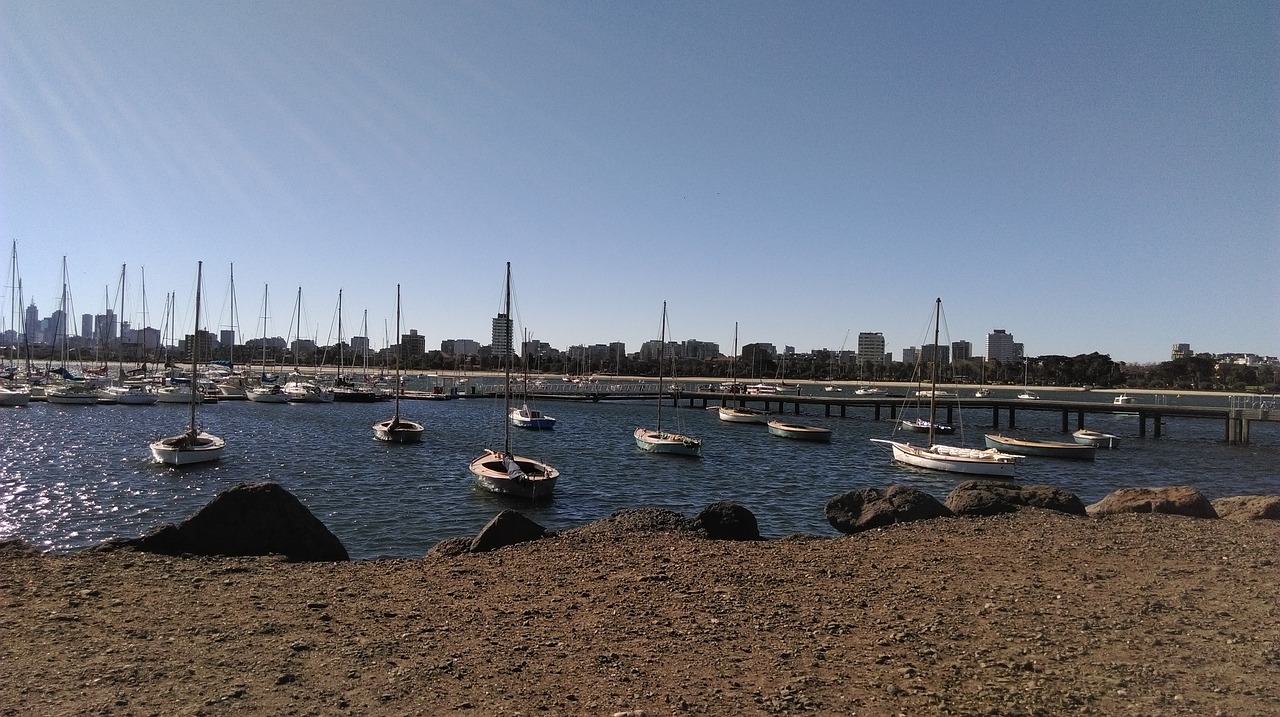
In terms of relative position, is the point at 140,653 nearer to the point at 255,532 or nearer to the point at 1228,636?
the point at 255,532

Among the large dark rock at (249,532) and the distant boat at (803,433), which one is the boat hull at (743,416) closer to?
→ the distant boat at (803,433)

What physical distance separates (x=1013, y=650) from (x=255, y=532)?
12679mm

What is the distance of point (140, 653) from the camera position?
309 inches

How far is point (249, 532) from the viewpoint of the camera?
45.0ft

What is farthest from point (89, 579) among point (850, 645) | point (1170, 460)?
point (1170, 460)

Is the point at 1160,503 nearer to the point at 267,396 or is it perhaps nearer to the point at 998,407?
the point at 998,407

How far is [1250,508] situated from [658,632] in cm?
1698

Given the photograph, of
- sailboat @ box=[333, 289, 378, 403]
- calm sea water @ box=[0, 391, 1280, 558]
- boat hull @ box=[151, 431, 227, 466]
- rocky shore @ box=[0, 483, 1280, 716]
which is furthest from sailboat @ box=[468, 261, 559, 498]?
sailboat @ box=[333, 289, 378, 403]

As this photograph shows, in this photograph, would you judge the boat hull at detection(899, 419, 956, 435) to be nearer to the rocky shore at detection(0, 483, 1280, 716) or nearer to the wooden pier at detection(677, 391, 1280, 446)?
the wooden pier at detection(677, 391, 1280, 446)

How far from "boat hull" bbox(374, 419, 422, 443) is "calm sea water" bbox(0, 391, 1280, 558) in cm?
106

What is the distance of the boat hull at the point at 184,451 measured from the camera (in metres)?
33.6

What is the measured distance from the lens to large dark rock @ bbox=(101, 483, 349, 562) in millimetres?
13289

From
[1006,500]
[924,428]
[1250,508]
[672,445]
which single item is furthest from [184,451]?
[924,428]

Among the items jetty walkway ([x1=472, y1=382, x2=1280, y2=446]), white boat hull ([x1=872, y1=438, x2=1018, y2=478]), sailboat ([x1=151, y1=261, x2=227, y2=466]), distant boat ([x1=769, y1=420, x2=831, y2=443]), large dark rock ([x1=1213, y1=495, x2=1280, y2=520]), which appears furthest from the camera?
jetty walkway ([x1=472, y1=382, x2=1280, y2=446])
